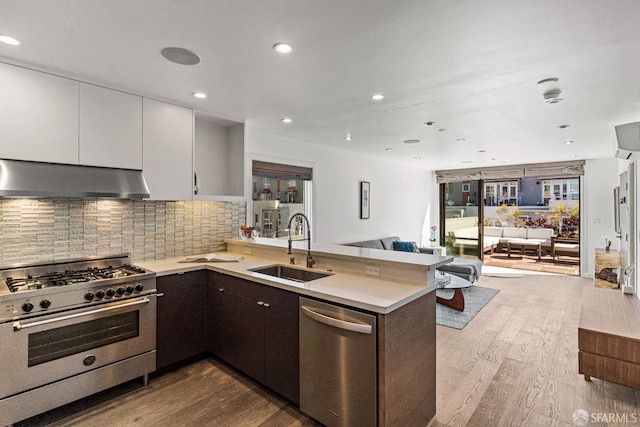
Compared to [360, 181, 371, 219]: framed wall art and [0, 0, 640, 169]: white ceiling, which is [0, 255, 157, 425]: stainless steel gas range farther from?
[360, 181, 371, 219]: framed wall art

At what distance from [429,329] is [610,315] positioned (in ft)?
6.68

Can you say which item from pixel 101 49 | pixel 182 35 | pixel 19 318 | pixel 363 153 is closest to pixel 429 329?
pixel 182 35

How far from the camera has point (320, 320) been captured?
1.99m

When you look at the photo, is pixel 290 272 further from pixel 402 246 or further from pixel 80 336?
pixel 402 246

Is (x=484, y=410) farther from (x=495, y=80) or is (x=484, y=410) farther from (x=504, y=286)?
(x=504, y=286)

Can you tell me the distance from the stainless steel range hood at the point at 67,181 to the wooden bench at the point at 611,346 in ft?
12.9

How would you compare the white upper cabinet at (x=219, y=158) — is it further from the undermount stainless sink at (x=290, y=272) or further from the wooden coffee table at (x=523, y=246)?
the wooden coffee table at (x=523, y=246)

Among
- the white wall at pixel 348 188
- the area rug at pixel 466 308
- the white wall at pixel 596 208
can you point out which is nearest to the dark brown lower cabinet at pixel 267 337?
the white wall at pixel 348 188

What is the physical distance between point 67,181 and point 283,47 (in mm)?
1906

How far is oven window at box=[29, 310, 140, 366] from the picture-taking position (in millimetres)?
2156

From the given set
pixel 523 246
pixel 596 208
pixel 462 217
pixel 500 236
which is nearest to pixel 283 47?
pixel 596 208

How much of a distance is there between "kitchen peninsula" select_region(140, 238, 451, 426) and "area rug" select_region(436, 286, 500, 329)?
6.95ft

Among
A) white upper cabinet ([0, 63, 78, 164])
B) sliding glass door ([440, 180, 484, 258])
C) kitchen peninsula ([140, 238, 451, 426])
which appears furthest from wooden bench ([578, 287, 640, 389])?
sliding glass door ([440, 180, 484, 258])

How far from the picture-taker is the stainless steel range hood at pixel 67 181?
2201mm
